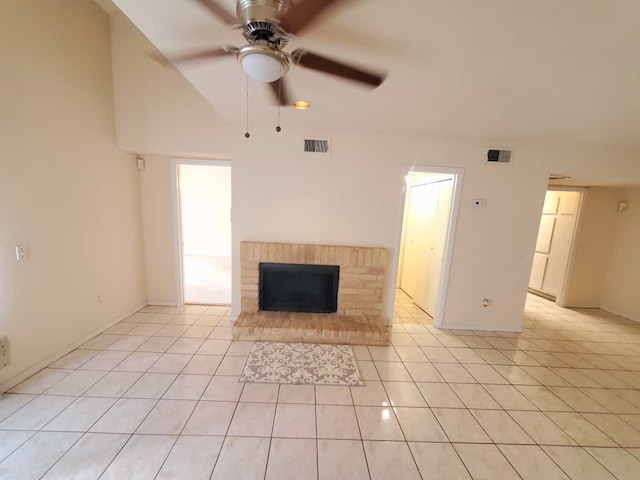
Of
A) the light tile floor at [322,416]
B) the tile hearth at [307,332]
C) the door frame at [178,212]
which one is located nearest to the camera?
the light tile floor at [322,416]

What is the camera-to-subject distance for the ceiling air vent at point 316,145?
10.3 feet

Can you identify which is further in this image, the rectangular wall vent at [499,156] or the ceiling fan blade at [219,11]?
the rectangular wall vent at [499,156]

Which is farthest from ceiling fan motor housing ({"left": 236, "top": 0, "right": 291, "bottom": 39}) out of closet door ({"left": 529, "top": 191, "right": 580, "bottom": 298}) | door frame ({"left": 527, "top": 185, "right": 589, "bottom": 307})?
closet door ({"left": 529, "top": 191, "right": 580, "bottom": 298})

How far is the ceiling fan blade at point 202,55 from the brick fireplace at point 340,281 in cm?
199

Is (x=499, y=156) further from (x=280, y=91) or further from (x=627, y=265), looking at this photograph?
(x=627, y=265)

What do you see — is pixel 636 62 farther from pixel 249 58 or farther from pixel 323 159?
pixel 323 159

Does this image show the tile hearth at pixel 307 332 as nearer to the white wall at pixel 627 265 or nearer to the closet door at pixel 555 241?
the closet door at pixel 555 241

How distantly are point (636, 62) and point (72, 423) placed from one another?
4168 millimetres

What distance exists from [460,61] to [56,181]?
337 centimetres

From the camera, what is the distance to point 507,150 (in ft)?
10.5

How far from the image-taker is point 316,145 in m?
3.14

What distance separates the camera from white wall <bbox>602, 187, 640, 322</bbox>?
13.6ft

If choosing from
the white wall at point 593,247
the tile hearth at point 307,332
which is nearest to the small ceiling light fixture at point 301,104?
the tile hearth at point 307,332

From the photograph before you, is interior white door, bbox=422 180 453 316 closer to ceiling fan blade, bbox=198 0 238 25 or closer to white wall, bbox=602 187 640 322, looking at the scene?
ceiling fan blade, bbox=198 0 238 25
